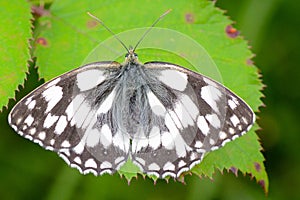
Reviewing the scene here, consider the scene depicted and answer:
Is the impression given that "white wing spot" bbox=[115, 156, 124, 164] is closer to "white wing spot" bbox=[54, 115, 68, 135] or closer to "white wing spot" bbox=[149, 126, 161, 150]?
"white wing spot" bbox=[149, 126, 161, 150]

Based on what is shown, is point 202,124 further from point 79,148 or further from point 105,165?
point 79,148

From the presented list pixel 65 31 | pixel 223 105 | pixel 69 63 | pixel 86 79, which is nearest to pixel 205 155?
pixel 223 105

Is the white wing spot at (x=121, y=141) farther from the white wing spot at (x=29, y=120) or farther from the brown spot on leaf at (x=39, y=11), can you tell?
the brown spot on leaf at (x=39, y=11)

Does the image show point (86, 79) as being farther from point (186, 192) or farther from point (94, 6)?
point (186, 192)

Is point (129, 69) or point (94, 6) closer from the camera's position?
point (129, 69)

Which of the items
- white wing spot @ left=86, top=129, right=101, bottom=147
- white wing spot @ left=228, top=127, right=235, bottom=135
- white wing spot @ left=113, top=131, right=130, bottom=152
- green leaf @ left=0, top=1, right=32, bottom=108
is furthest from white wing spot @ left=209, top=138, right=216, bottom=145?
green leaf @ left=0, top=1, right=32, bottom=108

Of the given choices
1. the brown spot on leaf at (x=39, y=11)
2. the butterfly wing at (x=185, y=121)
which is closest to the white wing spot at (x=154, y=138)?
the butterfly wing at (x=185, y=121)

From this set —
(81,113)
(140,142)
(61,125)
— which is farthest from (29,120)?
(140,142)
